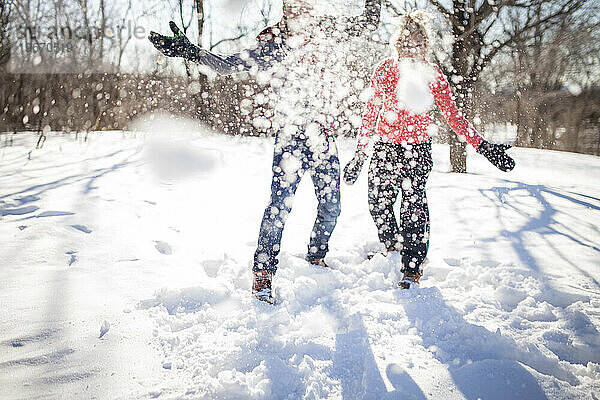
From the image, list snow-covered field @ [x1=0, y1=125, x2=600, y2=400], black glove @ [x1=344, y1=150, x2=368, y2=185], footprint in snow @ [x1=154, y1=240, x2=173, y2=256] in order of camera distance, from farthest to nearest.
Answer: footprint in snow @ [x1=154, y1=240, x2=173, y2=256]
black glove @ [x1=344, y1=150, x2=368, y2=185]
snow-covered field @ [x1=0, y1=125, x2=600, y2=400]

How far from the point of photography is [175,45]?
1.71 m

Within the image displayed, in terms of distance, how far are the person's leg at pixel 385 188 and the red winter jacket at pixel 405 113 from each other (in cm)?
11

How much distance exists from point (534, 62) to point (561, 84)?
39.7 ft

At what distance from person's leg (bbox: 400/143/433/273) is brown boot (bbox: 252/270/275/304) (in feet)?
2.89

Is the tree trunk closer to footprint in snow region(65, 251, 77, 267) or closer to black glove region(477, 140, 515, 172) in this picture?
black glove region(477, 140, 515, 172)

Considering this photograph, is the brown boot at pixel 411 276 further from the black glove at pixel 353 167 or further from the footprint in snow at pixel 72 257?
the footprint in snow at pixel 72 257

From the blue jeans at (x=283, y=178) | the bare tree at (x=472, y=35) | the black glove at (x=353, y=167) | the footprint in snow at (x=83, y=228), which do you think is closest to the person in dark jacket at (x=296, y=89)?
the blue jeans at (x=283, y=178)

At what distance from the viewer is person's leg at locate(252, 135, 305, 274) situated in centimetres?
206

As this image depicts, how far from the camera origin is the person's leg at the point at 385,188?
2279 millimetres

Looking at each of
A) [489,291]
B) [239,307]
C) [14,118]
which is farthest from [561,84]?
[14,118]

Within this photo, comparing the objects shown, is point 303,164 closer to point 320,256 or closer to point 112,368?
point 320,256

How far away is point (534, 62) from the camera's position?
21.5 feet

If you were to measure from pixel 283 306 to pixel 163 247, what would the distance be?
1.23m

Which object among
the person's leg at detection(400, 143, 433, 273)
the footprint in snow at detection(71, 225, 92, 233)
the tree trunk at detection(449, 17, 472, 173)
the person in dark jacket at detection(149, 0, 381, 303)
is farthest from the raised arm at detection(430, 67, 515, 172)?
the tree trunk at detection(449, 17, 472, 173)
